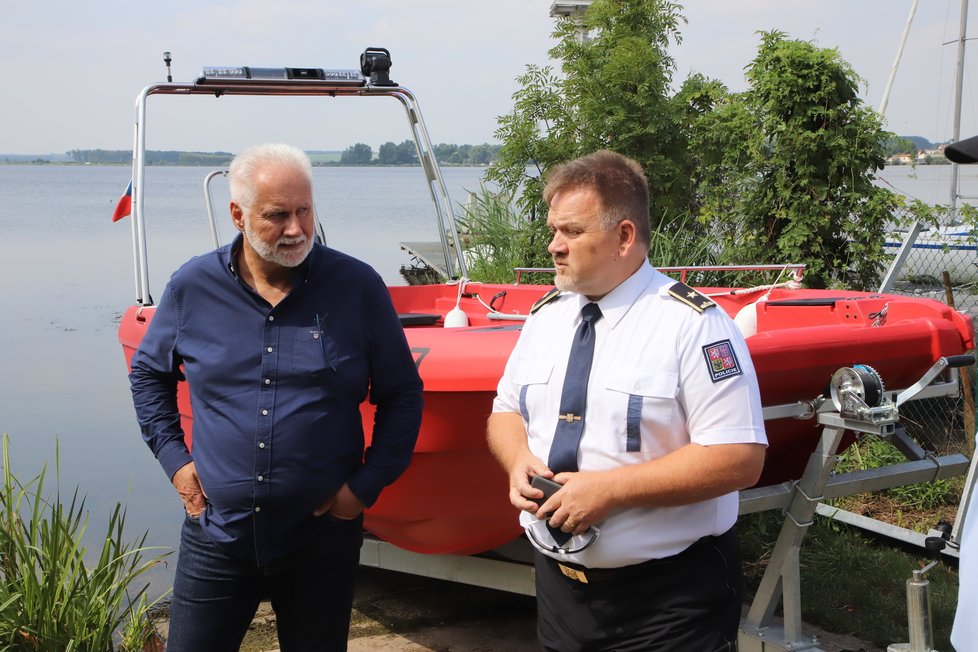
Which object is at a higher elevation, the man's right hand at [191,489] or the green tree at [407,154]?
the green tree at [407,154]

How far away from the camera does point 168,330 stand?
2.54 m

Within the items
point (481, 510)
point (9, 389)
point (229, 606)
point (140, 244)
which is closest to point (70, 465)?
point (9, 389)

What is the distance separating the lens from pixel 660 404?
2088mm

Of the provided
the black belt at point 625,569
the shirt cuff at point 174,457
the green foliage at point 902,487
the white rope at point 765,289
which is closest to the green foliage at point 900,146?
the green foliage at point 902,487

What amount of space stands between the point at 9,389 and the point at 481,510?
23.1 feet

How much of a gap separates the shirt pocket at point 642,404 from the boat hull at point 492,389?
902mm

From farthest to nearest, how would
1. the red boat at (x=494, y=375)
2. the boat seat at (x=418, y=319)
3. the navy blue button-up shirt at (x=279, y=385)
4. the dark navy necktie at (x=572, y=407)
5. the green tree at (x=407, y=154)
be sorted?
the green tree at (x=407, y=154), the boat seat at (x=418, y=319), the red boat at (x=494, y=375), the navy blue button-up shirt at (x=279, y=385), the dark navy necktie at (x=572, y=407)

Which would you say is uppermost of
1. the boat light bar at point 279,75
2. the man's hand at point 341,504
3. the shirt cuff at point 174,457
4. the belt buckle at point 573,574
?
the boat light bar at point 279,75

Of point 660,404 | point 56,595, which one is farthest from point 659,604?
point 56,595

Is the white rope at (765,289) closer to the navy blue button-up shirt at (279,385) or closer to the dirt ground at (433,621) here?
the dirt ground at (433,621)

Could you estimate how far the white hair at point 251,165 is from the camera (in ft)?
7.98

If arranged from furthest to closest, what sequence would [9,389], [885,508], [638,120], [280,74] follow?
1. [9,389]
2. [638,120]
3. [885,508]
4. [280,74]

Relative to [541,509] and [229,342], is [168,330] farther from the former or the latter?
[541,509]

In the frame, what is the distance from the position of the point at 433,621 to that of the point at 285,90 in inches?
88.3
